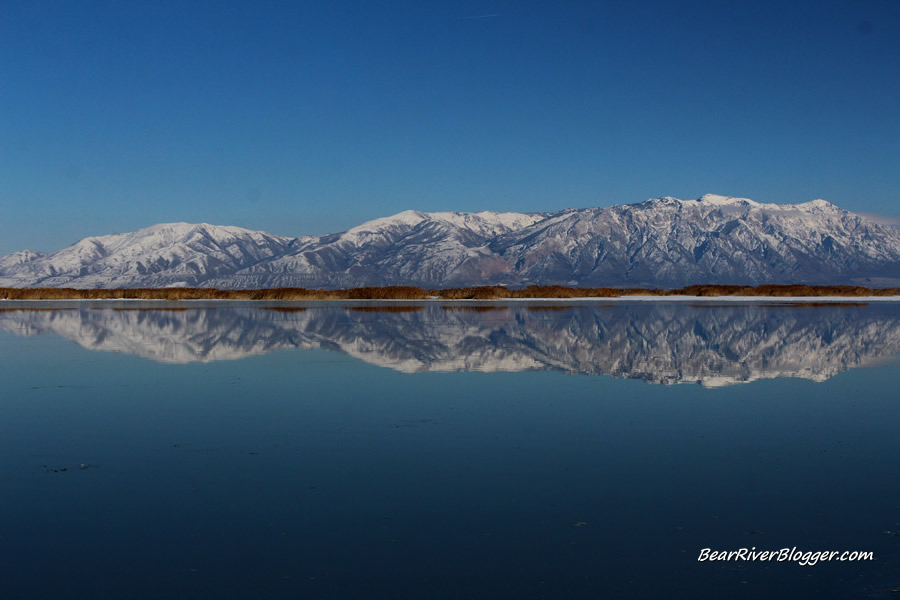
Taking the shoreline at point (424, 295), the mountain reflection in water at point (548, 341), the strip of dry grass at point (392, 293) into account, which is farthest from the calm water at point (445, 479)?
the strip of dry grass at point (392, 293)

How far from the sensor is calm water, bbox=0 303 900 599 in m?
7.04

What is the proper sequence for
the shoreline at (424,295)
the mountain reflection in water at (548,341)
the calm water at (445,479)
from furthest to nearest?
the shoreline at (424,295) → the mountain reflection in water at (548,341) → the calm water at (445,479)

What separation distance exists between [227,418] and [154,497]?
4869 millimetres

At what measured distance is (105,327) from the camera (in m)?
37.5

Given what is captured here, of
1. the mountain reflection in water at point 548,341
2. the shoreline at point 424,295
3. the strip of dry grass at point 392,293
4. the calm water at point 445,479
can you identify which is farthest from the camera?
the strip of dry grass at point 392,293

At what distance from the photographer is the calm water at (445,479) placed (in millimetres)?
7043

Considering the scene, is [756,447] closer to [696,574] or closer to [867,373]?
[696,574]

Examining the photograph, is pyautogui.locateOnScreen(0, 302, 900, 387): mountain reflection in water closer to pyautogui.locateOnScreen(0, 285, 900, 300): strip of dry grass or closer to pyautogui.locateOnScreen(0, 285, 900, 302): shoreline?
pyautogui.locateOnScreen(0, 285, 900, 302): shoreline

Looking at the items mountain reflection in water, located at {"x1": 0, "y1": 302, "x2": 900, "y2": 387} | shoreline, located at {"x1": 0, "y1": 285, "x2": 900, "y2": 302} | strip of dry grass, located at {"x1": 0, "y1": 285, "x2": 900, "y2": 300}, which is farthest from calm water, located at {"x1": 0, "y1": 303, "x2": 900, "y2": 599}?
strip of dry grass, located at {"x1": 0, "y1": 285, "x2": 900, "y2": 300}

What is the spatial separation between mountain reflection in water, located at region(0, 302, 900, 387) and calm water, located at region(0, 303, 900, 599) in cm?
47

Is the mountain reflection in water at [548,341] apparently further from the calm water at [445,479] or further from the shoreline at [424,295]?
the shoreline at [424,295]

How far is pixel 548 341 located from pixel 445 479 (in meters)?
19.0

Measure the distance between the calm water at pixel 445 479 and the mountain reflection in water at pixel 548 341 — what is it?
471 mm

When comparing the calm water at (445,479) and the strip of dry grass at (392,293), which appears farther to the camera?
the strip of dry grass at (392,293)
